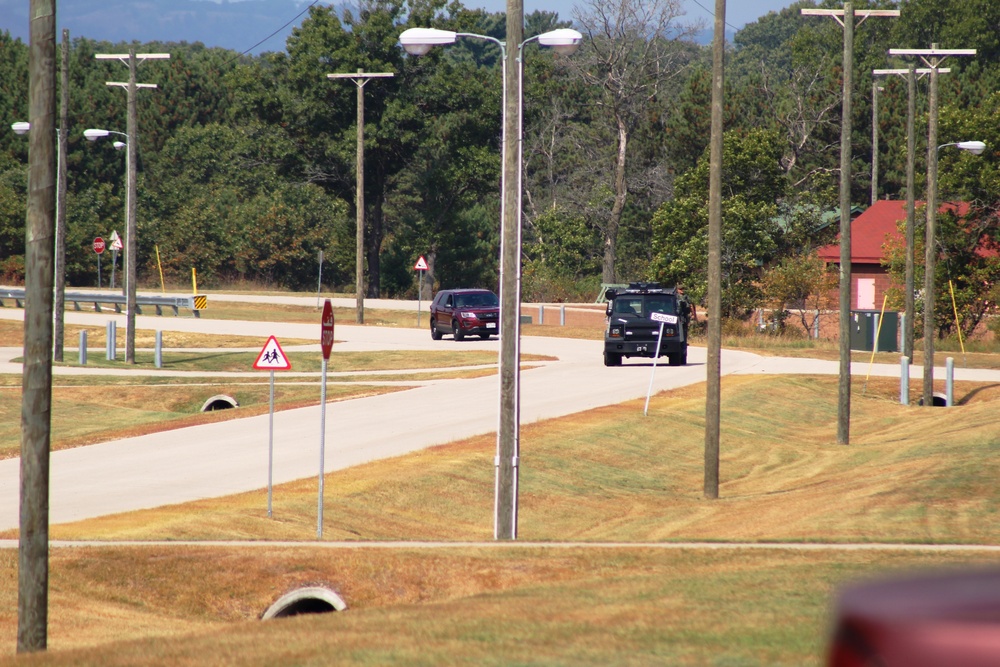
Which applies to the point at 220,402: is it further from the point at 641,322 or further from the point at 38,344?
the point at 38,344

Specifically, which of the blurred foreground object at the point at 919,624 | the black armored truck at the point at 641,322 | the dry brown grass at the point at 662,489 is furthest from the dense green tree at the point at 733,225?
the blurred foreground object at the point at 919,624

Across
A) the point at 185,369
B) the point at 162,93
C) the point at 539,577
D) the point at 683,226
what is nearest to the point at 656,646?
the point at 539,577

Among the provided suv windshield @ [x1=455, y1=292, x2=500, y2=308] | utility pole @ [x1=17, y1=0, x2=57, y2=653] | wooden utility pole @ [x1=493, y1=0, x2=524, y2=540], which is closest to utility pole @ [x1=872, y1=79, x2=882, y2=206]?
suv windshield @ [x1=455, y1=292, x2=500, y2=308]

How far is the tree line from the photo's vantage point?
176ft

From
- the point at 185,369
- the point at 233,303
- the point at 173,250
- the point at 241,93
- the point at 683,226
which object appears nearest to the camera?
the point at 185,369

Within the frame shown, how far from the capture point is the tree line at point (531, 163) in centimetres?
5369

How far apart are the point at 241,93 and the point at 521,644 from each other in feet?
209

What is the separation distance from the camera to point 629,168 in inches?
2864

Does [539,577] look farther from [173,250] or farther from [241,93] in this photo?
[173,250]

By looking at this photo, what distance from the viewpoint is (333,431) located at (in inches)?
998

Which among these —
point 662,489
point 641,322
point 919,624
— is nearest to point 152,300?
point 641,322

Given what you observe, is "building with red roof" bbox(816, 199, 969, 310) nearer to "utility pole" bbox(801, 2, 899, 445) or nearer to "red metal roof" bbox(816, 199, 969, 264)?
"red metal roof" bbox(816, 199, 969, 264)

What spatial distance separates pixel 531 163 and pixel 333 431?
56.5 meters

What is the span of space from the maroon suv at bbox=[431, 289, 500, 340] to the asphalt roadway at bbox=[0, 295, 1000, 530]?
1682 millimetres
